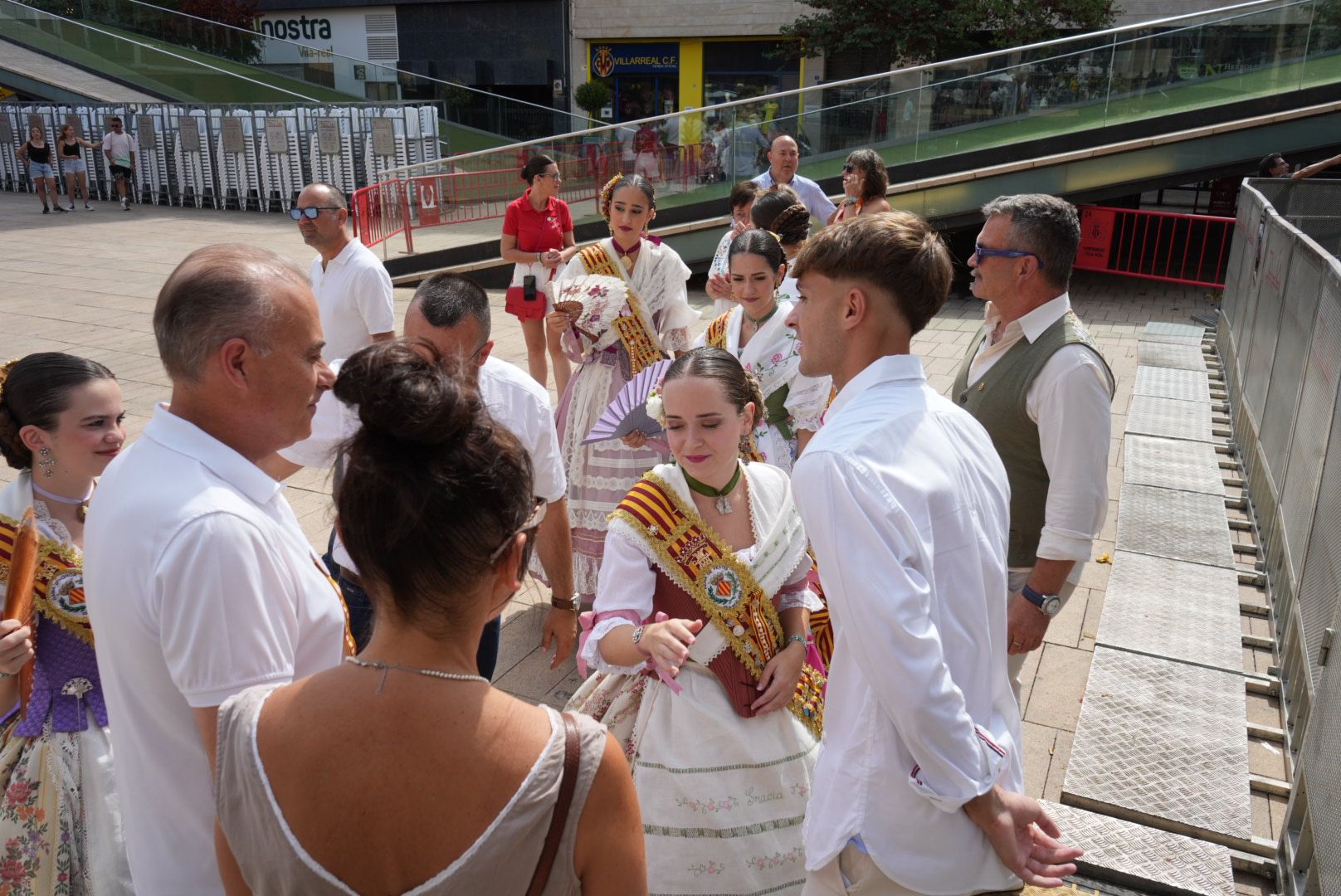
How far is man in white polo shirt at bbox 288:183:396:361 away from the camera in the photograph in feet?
17.0

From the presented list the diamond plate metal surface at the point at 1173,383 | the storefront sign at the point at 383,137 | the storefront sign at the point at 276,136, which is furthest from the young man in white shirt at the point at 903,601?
the storefront sign at the point at 276,136

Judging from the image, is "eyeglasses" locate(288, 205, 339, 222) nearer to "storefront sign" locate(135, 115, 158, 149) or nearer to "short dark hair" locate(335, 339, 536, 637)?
"short dark hair" locate(335, 339, 536, 637)

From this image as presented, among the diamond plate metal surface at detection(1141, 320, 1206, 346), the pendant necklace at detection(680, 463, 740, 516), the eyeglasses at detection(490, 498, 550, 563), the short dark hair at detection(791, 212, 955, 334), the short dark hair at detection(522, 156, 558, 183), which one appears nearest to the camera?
the eyeglasses at detection(490, 498, 550, 563)

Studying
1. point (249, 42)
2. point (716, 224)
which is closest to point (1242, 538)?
point (716, 224)

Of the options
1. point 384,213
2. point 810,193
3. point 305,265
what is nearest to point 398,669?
point 810,193

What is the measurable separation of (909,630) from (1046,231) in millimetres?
1932

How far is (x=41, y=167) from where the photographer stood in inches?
786

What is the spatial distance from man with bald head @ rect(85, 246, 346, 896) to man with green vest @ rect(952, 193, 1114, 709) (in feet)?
6.65

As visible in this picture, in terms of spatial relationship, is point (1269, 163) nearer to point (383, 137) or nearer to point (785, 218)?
point (785, 218)

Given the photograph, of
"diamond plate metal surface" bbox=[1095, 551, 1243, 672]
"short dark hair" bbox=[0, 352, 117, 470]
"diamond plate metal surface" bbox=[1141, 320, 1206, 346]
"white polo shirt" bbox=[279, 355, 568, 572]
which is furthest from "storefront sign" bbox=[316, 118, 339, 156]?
"short dark hair" bbox=[0, 352, 117, 470]

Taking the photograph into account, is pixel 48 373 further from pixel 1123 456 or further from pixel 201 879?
pixel 1123 456

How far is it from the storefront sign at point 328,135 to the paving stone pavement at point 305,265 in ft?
5.78

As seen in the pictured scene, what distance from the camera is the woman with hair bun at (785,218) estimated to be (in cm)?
527

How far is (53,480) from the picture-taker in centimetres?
254
